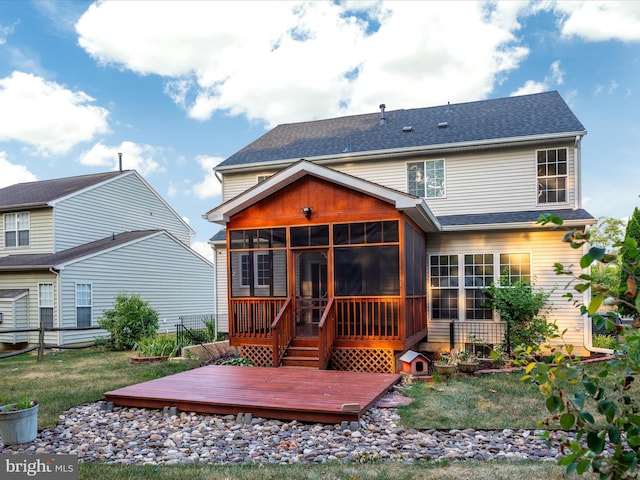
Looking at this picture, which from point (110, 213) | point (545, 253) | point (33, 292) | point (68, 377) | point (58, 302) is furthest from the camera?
point (110, 213)

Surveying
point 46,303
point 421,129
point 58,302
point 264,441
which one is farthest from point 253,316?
point 46,303

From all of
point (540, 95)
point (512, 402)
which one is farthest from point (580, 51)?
point (512, 402)

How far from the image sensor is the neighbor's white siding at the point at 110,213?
17.8 m

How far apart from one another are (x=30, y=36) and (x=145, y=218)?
893cm

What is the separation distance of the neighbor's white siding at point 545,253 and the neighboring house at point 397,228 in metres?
0.03

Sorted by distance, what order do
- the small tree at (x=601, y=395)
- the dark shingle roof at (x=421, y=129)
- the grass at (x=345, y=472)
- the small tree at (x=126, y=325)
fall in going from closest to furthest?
1. the small tree at (x=601, y=395)
2. the grass at (x=345, y=472)
3. the dark shingle roof at (x=421, y=129)
4. the small tree at (x=126, y=325)

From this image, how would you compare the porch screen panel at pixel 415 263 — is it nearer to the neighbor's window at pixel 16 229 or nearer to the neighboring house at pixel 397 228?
the neighboring house at pixel 397 228

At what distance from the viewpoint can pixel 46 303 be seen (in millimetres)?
16203

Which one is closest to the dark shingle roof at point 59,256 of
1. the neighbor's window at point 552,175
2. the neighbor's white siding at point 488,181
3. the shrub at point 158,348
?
the shrub at point 158,348

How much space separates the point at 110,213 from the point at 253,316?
1289 cm

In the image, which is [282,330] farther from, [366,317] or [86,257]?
[86,257]

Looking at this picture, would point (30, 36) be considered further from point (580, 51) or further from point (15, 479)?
point (580, 51)

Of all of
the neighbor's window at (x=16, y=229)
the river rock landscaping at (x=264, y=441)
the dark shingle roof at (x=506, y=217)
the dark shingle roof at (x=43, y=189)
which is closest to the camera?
the river rock landscaping at (x=264, y=441)

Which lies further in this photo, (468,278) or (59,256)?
(59,256)
